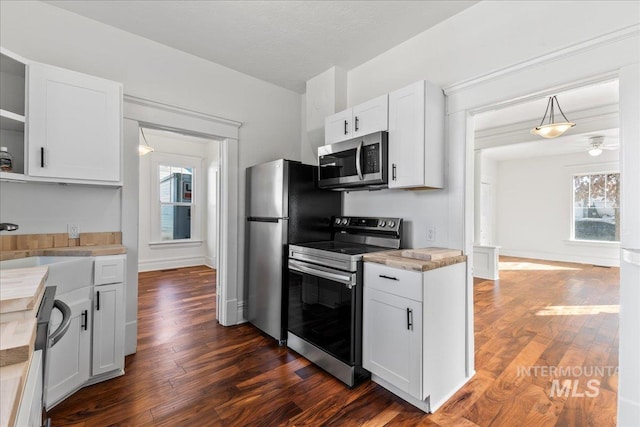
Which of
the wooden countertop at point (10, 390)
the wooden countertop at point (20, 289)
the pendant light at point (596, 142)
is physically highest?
the pendant light at point (596, 142)

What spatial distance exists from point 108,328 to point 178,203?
441cm

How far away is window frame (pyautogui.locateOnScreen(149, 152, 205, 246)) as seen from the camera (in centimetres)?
576

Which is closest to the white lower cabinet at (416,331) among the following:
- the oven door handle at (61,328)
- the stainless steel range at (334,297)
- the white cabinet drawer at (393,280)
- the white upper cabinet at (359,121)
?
the white cabinet drawer at (393,280)

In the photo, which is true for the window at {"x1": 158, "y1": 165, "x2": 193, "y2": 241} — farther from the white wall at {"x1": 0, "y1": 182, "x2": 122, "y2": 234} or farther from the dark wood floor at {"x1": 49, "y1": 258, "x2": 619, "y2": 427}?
the white wall at {"x1": 0, "y1": 182, "x2": 122, "y2": 234}

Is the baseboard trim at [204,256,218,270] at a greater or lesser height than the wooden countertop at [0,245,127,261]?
lesser

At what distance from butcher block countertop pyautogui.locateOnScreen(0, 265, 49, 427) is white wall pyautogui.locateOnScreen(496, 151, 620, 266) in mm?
9403

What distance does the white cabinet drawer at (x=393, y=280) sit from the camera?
1815 millimetres

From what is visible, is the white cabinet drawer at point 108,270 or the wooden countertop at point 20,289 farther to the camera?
the white cabinet drawer at point 108,270

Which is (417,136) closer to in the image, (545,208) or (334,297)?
(334,297)

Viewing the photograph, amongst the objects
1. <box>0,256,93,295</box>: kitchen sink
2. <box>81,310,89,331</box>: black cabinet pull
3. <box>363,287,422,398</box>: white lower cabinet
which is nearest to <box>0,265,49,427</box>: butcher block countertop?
<box>0,256,93,295</box>: kitchen sink

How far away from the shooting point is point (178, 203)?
20.1 feet

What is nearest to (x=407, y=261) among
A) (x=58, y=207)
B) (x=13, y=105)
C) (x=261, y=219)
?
(x=261, y=219)

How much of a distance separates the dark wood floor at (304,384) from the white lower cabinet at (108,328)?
15cm

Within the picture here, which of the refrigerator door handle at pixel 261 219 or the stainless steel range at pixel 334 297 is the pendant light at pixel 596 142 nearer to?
the stainless steel range at pixel 334 297
